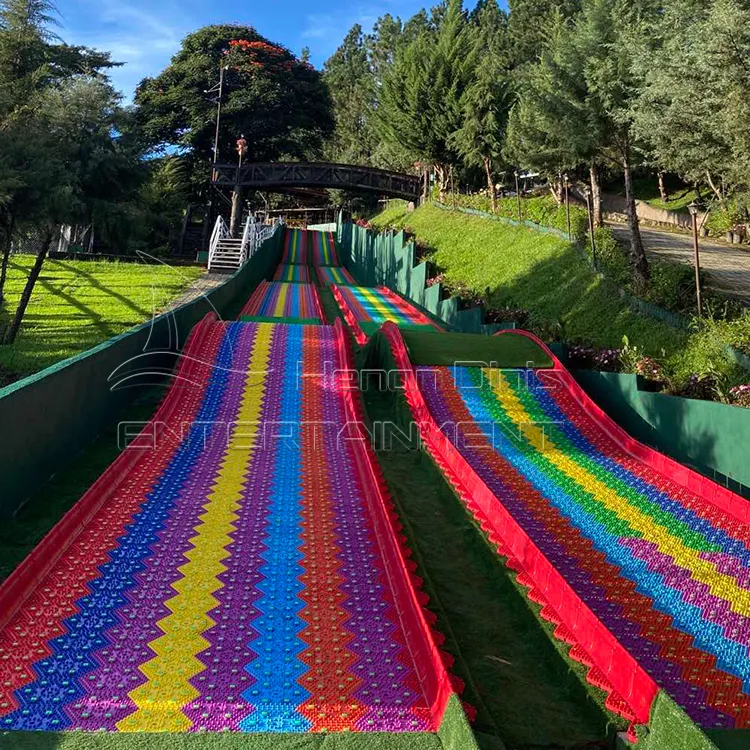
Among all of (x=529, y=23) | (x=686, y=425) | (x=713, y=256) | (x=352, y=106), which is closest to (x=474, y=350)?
(x=686, y=425)

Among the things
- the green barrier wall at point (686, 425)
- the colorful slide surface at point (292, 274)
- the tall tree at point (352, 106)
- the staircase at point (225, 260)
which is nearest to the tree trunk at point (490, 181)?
the colorful slide surface at point (292, 274)

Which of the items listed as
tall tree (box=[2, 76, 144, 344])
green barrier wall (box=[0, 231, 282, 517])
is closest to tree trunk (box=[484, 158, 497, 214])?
tall tree (box=[2, 76, 144, 344])

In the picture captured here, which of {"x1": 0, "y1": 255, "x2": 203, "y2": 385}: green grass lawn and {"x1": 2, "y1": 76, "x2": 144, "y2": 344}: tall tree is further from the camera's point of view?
{"x1": 2, "y1": 76, "x2": 144, "y2": 344}: tall tree

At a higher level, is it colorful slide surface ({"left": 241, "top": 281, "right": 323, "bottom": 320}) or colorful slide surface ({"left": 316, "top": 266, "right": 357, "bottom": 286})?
colorful slide surface ({"left": 316, "top": 266, "right": 357, "bottom": 286})

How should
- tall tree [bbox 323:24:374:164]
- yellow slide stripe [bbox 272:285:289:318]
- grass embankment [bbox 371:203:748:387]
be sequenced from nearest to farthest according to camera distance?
grass embankment [bbox 371:203:748:387] < yellow slide stripe [bbox 272:285:289:318] < tall tree [bbox 323:24:374:164]

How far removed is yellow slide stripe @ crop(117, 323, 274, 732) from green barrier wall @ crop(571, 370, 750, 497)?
4459 millimetres

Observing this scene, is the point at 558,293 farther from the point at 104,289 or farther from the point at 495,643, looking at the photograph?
the point at 104,289

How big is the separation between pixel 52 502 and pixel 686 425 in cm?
604

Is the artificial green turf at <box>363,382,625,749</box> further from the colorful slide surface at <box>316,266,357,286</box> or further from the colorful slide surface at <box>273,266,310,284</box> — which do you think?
the colorful slide surface at <box>273,266,310,284</box>

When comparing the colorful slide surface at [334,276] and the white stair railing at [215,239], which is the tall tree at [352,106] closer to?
the colorful slide surface at [334,276]

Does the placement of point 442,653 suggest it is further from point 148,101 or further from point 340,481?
point 148,101

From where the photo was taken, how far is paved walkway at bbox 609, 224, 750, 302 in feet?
41.4

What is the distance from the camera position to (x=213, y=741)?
2877 mm

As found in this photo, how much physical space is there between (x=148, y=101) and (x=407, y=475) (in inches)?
1530
